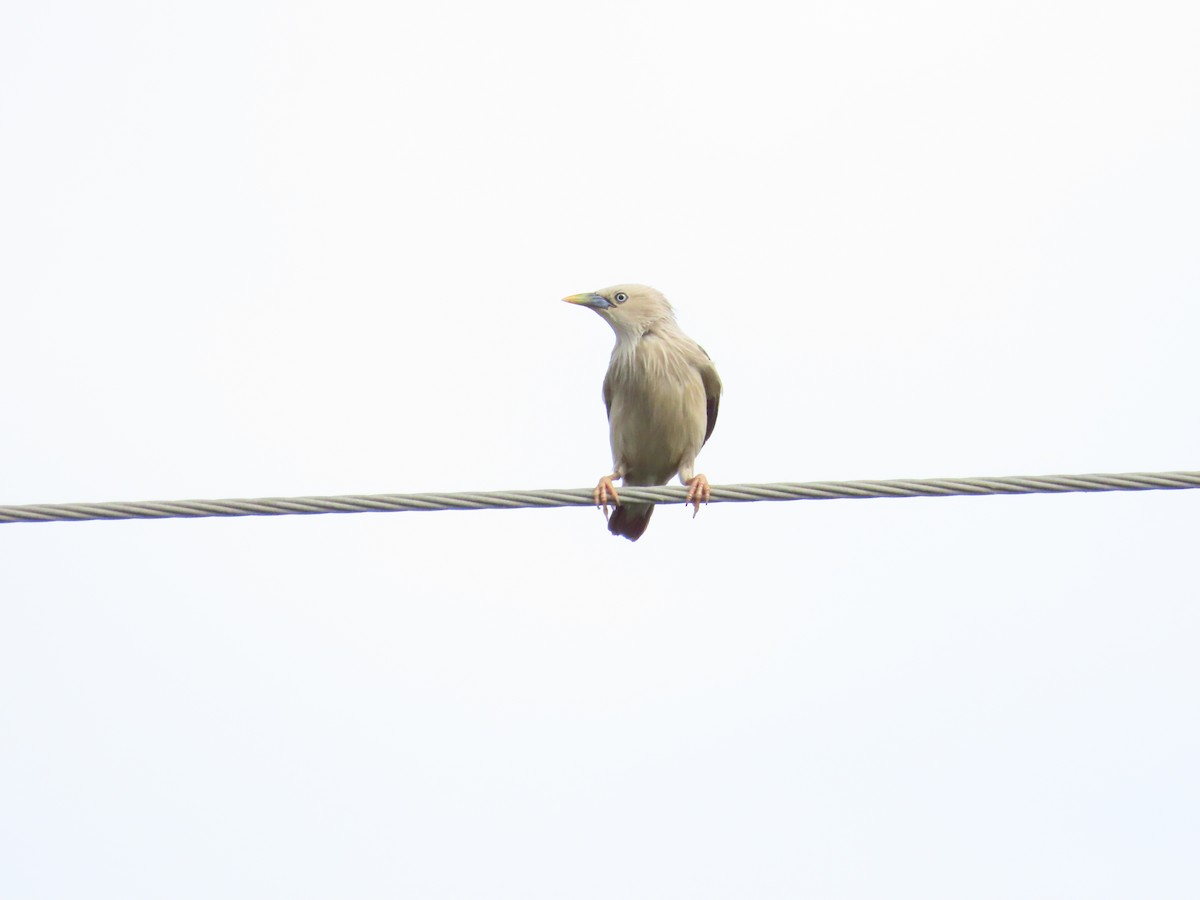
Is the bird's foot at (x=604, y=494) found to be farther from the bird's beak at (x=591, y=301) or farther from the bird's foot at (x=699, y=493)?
the bird's beak at (x=591, y=301)

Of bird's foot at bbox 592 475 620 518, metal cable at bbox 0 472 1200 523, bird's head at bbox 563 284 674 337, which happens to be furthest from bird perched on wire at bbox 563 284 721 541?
metal cable at bbox 0 472 1200 523

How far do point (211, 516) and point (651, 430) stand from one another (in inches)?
125

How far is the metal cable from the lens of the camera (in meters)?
4.95

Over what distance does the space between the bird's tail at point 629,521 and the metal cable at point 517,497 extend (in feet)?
8.61

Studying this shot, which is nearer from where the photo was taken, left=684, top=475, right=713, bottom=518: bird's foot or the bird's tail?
left=684, top=475, right=713, bottom=518: bird's foot

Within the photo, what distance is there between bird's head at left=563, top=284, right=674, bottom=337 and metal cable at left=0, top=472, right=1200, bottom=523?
288 centimetres

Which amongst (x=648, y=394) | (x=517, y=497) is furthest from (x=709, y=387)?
(x=517, y=497)

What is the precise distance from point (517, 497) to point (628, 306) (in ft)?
10.3

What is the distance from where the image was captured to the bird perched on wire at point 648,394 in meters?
7.86

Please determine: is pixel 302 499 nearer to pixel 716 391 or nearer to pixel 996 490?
pixel 996 490

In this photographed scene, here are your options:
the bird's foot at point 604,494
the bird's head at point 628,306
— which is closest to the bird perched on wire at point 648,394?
the bird's head at point 628,306

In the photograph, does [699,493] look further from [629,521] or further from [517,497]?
[629,521]

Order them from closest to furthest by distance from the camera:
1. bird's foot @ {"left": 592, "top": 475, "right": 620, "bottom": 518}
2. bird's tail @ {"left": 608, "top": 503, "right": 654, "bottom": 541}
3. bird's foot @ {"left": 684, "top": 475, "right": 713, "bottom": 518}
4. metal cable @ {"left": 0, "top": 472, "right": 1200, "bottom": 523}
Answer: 1. metal cable @ {"left": 0, "top": 472, "right": 1200, "bottom": 523}
2. bird's foot @ {"left": 684, "top": 475, "right": 713, "bottom": 518}
3. bird's foot @ {"left": 592, "top": 475, "right": 620, "bottom": 518}
4. bird's tail @ {"left": 608, "top": 503, "right": 654, "bottom": 541}

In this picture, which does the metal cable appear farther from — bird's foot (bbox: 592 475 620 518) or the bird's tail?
the bird's tail
